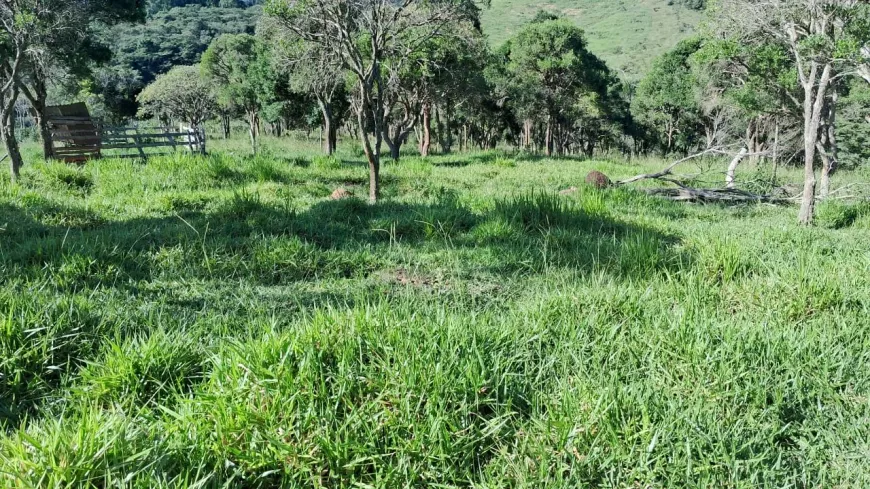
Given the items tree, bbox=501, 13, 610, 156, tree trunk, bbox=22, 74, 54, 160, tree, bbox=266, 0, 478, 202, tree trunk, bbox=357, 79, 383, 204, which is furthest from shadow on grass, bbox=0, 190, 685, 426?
tree, bbox=501, 13, 610, 156

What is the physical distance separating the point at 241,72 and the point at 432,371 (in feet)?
112

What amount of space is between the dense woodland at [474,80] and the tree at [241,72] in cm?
15

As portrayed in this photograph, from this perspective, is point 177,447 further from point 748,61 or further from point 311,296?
point 748,61

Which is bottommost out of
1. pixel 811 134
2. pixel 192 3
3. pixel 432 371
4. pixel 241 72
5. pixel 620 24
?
pixel 432 371

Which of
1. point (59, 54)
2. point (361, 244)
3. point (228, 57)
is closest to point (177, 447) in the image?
point (361, 244)

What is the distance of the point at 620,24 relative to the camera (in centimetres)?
11088

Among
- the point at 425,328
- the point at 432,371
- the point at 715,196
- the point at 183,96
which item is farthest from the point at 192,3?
the point at 432,371

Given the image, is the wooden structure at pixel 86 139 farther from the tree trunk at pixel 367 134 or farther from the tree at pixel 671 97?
the tree at pixel 671 97

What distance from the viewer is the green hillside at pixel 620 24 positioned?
8431 cm

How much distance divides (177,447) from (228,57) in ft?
130

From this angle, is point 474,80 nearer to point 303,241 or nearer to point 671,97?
point 303,241

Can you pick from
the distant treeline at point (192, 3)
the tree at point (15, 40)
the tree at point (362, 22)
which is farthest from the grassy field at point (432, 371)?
the distant treeline at point (192, 3)

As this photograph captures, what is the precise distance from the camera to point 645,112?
37250 millimetres

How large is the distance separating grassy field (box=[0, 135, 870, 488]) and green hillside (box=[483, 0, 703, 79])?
69055 mm
